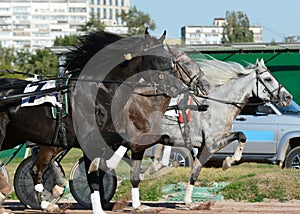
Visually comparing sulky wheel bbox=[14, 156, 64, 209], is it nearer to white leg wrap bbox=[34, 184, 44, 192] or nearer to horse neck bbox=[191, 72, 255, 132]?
white leg wrap bbox=[34, 184, 44, 192]

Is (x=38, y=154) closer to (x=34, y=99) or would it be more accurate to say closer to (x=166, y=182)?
(x=34, y=99)

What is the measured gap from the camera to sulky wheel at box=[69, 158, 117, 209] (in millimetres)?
13961

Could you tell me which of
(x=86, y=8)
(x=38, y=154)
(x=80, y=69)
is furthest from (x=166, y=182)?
(x=86, y=8)

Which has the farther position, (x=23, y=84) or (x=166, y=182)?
(x=166, y=182)

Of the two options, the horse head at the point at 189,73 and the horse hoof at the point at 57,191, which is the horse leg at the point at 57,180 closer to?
the horse hoof at the point at 57,191

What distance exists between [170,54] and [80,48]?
56.1 inches

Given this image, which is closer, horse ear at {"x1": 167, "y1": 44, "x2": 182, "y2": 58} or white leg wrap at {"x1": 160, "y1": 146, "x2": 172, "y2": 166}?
horse ear at {"x1": 167, "y1": 44, "x2": 182, "y2": 58}

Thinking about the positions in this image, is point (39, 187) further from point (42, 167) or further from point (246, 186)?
point (246, 186)

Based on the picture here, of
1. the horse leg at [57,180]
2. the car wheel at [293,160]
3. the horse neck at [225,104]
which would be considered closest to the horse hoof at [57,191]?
the horse leg at [57,180]

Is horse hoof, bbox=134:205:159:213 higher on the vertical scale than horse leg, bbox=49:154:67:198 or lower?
lower

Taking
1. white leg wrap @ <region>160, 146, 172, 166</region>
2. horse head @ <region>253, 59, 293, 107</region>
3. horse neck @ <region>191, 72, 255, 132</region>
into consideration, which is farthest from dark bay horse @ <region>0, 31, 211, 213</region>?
horse head @ <region>253, 59, 293, 107</region>

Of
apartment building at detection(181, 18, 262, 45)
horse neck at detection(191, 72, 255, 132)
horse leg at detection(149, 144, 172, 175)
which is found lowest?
horse leg at detection(149, 144, 172, 175)

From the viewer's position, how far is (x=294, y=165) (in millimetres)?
19844

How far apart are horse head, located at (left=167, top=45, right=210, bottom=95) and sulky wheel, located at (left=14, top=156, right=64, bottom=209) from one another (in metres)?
2.75
